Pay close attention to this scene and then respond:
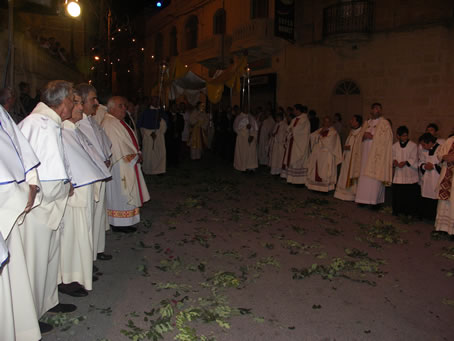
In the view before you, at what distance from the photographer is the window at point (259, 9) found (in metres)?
20.4

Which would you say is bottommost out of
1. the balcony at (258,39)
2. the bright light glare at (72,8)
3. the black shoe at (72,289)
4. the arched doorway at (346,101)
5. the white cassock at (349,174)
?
the black shoe at (72,289)

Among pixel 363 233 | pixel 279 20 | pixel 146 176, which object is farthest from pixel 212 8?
pixel 363 233

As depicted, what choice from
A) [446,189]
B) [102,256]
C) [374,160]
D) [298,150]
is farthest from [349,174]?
[102,256]

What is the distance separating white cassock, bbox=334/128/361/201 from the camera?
351 inches

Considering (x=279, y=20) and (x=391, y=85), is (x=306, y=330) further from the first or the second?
(x=279, y=20)

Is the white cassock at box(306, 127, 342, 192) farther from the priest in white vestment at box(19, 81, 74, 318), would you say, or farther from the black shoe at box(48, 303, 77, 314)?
the priest in white vestment at box(19, 81, 74, 318)

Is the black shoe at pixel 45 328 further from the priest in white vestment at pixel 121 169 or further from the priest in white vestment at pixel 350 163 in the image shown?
the priest in white vestment at pixel 350 163

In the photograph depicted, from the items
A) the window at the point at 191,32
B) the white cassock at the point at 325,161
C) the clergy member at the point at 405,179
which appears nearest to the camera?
the clergy member at the point at 405,179

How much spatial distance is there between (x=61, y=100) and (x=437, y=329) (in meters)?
3.80

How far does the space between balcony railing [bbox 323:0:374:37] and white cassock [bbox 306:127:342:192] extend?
7414 mm

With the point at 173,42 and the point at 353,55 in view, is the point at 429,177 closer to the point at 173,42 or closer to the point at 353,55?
the point at 353,55

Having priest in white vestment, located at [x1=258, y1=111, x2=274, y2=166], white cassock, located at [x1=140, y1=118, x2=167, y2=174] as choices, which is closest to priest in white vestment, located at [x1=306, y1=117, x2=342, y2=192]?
white cassock, located at [x1=140, y1=118, x2=167, y2=174]

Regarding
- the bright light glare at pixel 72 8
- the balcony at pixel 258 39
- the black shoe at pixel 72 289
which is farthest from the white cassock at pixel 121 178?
the balcony at pixel 258 39

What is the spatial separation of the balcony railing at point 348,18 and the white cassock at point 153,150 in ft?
28.1
